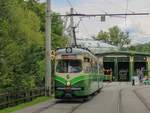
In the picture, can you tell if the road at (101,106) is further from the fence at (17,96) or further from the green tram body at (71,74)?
the fence at (17,96)

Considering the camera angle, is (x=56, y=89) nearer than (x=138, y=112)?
No

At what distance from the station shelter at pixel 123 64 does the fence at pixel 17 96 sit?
64016mm

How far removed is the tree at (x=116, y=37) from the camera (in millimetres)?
159875

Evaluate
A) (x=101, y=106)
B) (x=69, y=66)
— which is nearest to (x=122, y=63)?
(x=69, y=66)

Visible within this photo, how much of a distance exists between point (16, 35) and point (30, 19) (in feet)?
22.9

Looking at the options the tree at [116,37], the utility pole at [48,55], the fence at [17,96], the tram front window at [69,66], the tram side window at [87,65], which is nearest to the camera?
the fence at [17,96]

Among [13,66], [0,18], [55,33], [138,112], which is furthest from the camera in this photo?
[55,33]

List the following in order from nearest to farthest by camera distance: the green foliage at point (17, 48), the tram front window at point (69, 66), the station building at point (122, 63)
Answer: the green foliage at point (17, 48) → the tram front window at point (69, 66) → the station building at point (122, 63)

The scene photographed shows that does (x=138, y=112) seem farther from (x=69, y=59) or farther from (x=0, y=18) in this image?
(x=0, y=18)

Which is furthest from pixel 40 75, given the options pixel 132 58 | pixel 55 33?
pixel 132 58

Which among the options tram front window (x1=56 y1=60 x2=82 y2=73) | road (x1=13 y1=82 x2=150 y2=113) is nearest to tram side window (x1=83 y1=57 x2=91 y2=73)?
tram front window (x1=56 y1=60 x2=82 y2=73)

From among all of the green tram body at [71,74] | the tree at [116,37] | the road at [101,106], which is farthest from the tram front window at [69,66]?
the tree at [116,37]

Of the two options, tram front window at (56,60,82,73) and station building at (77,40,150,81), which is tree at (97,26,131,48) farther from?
tram front window at (56,60,82,73)

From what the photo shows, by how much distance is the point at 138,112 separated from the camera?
2675cm
